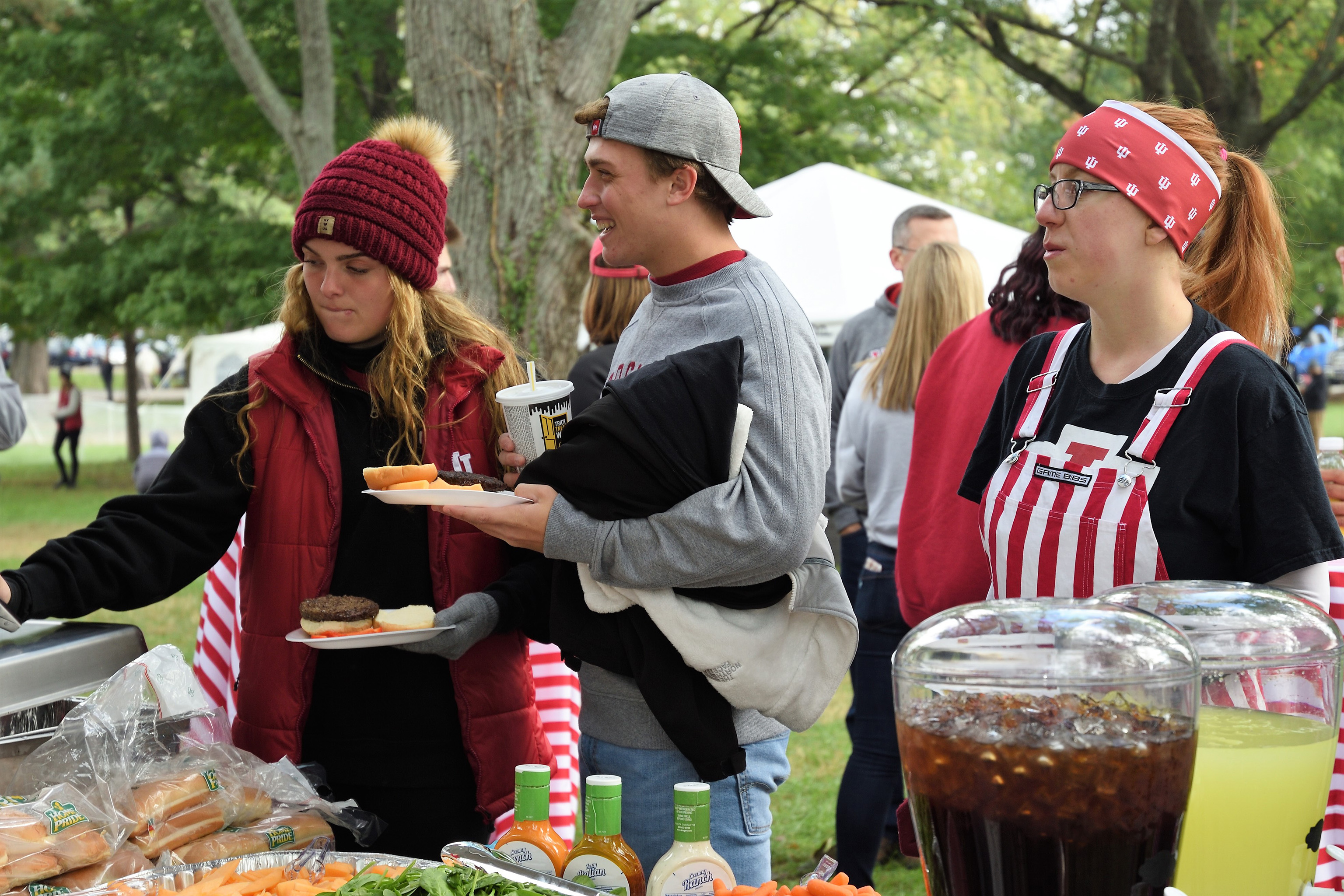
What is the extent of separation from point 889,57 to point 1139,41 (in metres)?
2.79

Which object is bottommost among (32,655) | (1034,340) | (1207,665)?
(32,655)

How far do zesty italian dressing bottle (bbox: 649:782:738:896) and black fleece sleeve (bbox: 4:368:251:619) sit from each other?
46.2 inches

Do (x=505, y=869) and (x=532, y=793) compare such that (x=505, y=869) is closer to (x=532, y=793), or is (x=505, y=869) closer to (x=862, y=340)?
(x=532, y=793)

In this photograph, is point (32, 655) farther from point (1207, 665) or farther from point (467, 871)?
point (1207, 665)

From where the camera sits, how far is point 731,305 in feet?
6.80

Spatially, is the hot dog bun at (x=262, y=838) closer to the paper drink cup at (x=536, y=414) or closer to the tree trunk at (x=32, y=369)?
the paper drink cup at (x=536, y=414)

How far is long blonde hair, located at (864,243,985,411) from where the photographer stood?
412cm

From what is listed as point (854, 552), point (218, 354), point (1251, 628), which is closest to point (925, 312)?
point (854, 552)

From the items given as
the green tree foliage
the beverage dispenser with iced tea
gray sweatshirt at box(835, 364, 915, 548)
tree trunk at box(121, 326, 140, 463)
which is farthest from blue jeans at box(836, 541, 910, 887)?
tree trunk at box(121, 326, 140, 463)

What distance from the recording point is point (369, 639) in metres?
2.03

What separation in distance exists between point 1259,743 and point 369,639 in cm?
137

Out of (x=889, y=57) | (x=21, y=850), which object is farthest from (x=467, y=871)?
(x=889, y=57)

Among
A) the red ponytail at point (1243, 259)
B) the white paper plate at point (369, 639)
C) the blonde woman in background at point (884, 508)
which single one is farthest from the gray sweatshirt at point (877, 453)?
the white paper plate at point (369, 639)

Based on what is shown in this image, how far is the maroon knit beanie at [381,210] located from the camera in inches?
93.9
